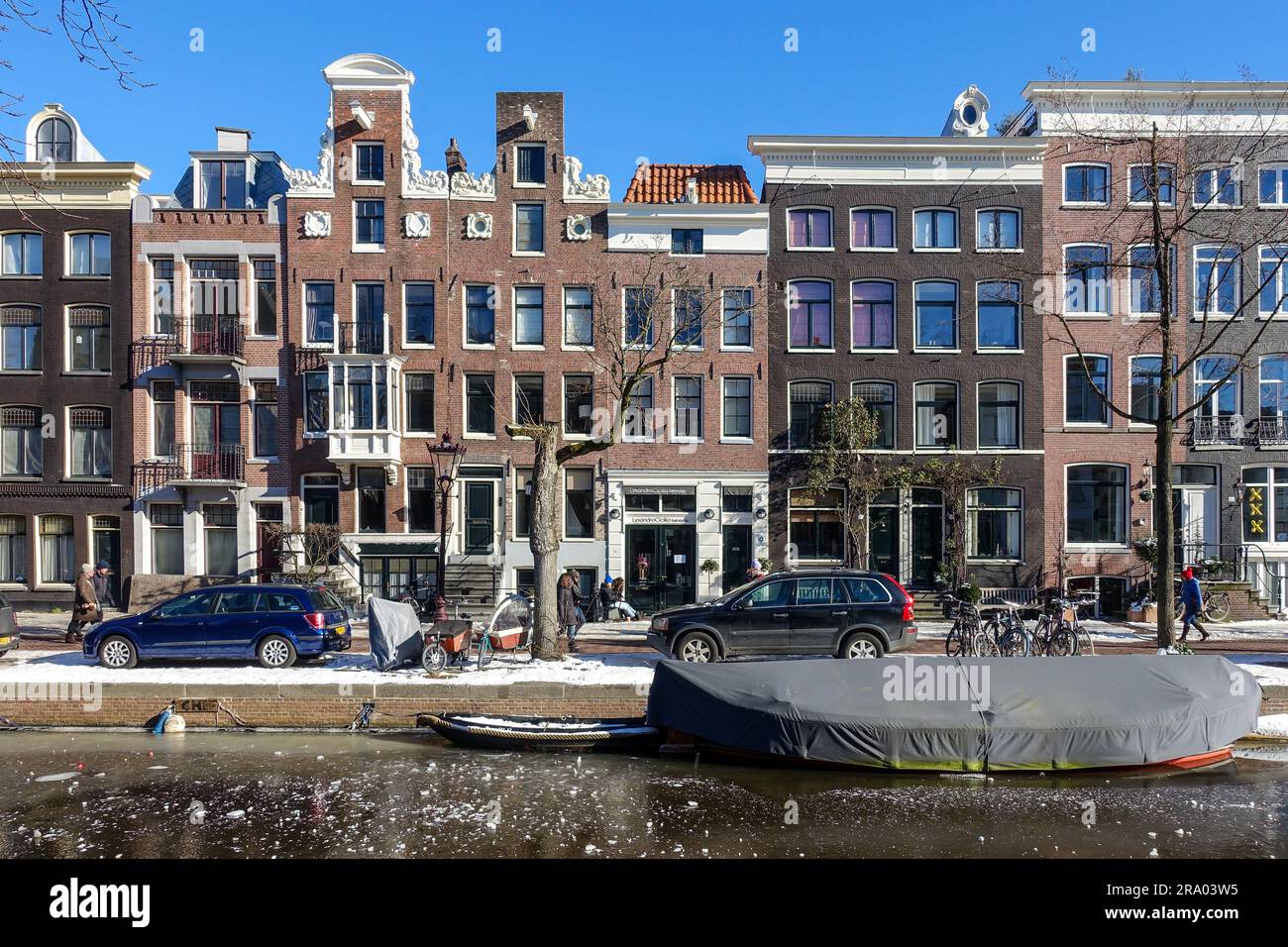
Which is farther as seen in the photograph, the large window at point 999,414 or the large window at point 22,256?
the large window at point 999,414

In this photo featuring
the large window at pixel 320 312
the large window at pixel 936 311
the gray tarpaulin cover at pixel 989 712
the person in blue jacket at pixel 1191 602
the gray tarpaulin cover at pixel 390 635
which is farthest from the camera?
the large window at pixel 936 311

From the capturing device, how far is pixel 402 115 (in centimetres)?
2539

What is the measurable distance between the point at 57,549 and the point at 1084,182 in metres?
35.3

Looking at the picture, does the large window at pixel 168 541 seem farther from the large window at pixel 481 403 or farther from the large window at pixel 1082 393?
the large window at pixel 1082 393

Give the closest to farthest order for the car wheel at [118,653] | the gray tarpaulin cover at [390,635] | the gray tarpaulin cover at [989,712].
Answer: the gray tarpaulin cover at [989,712] < the gray tarpaulin cover at [390,635] < the car wheel at [118,653]

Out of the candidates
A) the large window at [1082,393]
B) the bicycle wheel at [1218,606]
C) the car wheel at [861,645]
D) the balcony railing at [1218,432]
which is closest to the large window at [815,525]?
the large window at [1082,393]

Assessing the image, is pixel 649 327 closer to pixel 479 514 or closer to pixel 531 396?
pixel 531 396

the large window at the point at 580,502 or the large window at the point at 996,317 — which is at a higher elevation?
the large window at the point at 996,317

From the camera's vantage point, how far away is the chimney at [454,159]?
26125 millimetres

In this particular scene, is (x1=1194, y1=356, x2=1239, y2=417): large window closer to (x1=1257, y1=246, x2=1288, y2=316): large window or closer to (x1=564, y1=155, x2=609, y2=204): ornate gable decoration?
(x1=1257, y1=246, x2=1288, y2=316): large window

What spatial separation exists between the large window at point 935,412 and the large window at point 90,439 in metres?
26.2
